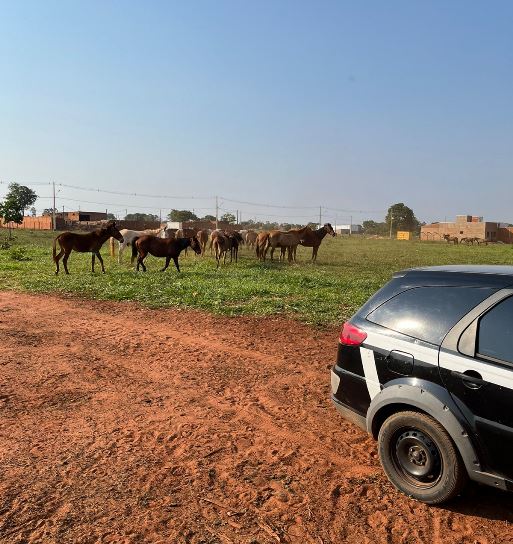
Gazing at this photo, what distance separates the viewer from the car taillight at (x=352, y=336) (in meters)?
4.03

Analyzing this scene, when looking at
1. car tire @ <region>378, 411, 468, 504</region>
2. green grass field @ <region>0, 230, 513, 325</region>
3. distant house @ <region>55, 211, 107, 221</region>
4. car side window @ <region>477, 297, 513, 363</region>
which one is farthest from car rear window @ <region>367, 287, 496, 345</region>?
distant house @ <region>55, 211, 107, 221</region>

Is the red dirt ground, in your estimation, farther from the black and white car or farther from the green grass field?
the green grass field

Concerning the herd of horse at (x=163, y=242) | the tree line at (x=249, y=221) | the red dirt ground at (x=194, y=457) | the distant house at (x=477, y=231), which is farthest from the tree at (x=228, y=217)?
the red dirt ground at (x=194, y=457)

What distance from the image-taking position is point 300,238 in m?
25.4

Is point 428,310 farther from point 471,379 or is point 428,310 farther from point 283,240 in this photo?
point 283,240

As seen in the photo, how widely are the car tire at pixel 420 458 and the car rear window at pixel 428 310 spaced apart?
641 millimetres

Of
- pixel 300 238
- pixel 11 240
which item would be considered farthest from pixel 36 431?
pixel 11 240

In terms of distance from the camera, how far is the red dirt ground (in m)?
3.26

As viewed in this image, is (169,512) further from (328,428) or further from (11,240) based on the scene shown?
(11,240)

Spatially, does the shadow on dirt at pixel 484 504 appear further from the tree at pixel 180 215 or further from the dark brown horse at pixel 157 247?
the tree at pixel 180 215

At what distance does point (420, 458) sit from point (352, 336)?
109 cm

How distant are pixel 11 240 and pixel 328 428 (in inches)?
1338

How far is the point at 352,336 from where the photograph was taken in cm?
412

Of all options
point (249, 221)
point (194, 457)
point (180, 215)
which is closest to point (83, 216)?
point (180, 215)
